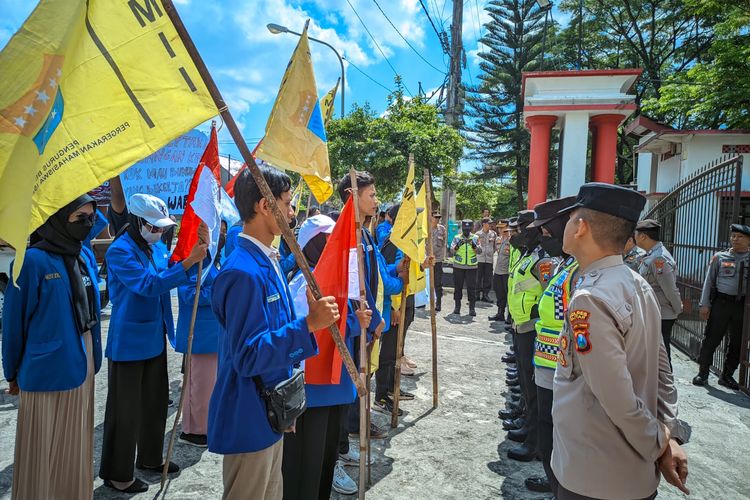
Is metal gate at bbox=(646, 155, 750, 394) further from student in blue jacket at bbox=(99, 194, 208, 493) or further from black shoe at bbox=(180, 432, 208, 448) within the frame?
student in blue jacket at bbox=(99, 194, 208, 493)

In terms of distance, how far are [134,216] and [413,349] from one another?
5162 mm

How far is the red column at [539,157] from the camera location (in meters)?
12.9

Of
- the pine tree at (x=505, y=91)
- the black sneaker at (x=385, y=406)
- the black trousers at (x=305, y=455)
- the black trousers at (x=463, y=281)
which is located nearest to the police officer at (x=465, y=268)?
the black trousers at (x=463, y=281)

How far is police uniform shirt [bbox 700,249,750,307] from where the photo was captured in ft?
20.6

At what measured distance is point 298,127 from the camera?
2494 mm

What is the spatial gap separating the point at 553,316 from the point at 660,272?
372 centimetres

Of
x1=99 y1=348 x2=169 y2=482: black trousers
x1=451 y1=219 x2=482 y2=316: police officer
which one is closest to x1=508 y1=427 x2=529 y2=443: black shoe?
x1=99 y1=348 x2=169 y2=482: black trousers

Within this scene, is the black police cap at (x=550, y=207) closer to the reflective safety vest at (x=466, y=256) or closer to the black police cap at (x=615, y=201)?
the black police cap at (x=615, y=201)

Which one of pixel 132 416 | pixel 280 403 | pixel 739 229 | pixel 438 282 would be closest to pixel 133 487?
pixel 132 416

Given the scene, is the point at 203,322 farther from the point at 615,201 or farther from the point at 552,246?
the point at 615,201

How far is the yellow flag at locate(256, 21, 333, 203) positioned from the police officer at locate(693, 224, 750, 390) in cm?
612

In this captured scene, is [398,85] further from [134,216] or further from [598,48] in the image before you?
[598,48]

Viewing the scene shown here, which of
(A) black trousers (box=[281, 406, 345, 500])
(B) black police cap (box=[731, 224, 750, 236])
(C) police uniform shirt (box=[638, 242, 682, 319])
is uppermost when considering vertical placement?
(B) black police cap (box=[731, 224, 750, 236])

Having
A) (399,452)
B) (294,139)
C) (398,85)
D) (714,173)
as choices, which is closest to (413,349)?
(399,452)
